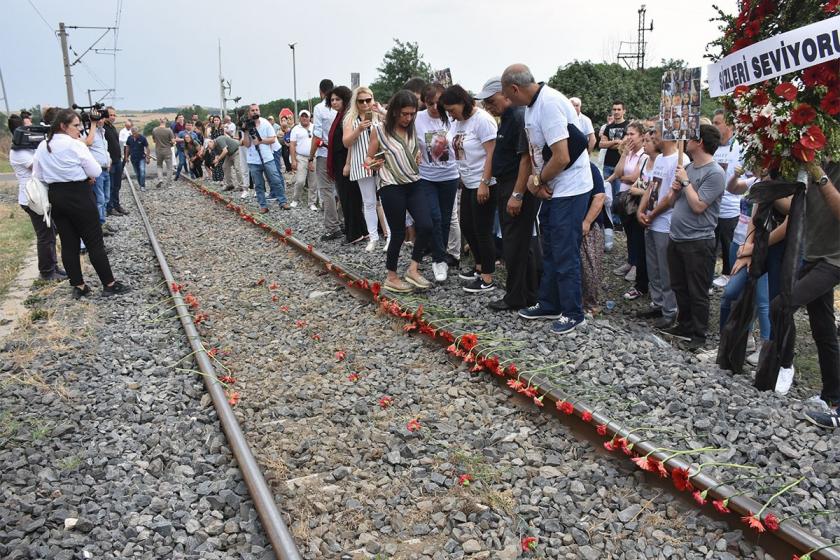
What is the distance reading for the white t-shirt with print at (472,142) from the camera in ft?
20.2

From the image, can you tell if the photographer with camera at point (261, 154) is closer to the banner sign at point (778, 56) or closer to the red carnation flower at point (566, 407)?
the banner sign at point (778, 56)

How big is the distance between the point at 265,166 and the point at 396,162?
7.09 metres

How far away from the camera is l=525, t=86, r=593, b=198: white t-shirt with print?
4.68 metres

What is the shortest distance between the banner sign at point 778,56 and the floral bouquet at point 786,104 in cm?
8

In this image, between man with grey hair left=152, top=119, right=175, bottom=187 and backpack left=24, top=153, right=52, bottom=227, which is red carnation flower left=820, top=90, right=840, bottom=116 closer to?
backpack left=24, top=153, right=52, bottom=227

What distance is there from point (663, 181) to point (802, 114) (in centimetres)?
250

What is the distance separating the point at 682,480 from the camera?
3.06 meters

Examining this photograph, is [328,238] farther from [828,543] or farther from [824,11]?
[828,543]

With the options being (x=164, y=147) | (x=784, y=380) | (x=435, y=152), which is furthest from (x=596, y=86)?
(x=784, y=380)

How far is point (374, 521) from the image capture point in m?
3.17

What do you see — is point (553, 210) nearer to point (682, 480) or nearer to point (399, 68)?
point (682, 480)

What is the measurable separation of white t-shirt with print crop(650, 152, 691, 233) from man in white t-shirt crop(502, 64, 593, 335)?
1.31 m

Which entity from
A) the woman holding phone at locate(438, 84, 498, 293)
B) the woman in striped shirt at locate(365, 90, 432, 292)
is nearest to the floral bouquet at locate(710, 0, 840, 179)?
the woman holding phone at locate(438, 84, 498, 293)

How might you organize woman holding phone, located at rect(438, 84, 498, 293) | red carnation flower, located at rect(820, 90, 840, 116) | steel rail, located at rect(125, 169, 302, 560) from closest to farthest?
steel rail, located at rect(125, 169, 302, 560)
red carnation flower, located at rect(820, 90, 840, 116)
woman holding phone, located at rect(438, 84, 498, 293)
